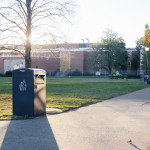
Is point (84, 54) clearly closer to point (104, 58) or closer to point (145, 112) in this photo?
point (104, 58)

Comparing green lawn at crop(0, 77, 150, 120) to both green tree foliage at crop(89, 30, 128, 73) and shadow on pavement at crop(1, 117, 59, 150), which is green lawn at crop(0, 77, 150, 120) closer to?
shadow on pavement at crop(1, 117, 59, 150)

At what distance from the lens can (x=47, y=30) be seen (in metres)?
16.9

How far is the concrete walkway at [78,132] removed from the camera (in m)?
4.77

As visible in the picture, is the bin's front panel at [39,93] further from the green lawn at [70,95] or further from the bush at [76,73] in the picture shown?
the bush at [76,73]

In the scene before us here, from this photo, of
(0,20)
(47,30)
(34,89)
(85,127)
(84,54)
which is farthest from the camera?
(84,54)

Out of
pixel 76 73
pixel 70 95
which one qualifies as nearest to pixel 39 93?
pixel 70 95

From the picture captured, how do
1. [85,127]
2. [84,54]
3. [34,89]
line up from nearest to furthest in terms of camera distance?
[85,127]
[34,89]
[84,54]

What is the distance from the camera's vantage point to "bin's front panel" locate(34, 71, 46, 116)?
744cm

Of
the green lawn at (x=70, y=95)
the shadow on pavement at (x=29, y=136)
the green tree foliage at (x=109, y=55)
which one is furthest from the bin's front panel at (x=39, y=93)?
the green tree foliage at (x=109, y=55)

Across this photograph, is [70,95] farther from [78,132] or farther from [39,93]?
[78,132]

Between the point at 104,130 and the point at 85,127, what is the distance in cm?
54

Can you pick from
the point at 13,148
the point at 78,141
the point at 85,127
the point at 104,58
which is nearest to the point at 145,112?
the point at 85,127

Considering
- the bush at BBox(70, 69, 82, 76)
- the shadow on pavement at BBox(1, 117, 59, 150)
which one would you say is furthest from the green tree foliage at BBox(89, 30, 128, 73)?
the shadow on pavement at BBox(1, 117, 59, 150)

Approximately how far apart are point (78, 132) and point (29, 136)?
112 centimetres
